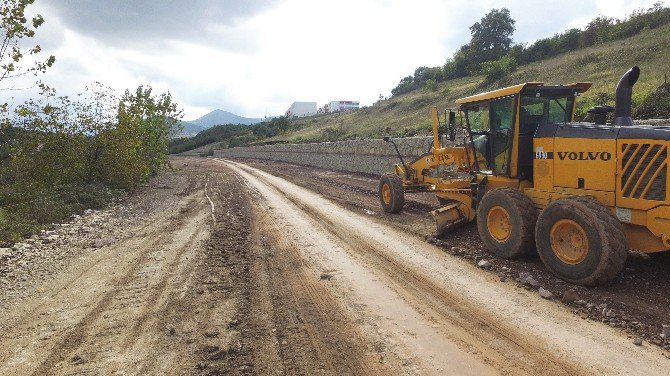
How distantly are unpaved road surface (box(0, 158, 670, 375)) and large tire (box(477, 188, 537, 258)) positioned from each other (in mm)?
628

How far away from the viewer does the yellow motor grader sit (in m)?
4.85

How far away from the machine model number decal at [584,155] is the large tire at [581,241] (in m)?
0.57

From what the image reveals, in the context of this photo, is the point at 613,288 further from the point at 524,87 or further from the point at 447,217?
the point at 524,87

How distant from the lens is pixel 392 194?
10.3m

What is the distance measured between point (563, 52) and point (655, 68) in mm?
17522

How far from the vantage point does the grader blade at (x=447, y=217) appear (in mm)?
7715

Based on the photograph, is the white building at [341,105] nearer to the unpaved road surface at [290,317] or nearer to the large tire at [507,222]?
the large tire at [507,222]

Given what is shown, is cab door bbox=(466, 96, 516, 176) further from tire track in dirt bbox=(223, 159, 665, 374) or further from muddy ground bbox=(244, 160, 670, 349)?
tire track in dirt bbox=(223, 159, 665, 374)

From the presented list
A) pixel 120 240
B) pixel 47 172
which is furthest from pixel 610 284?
pixel 47 172

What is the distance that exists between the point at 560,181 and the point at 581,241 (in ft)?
3.57

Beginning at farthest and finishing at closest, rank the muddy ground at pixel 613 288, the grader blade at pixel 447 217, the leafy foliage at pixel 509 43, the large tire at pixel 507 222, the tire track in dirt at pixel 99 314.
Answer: the leafy foliage at pixel 509 43 < the grader blade at pixel 447 217 < the large tire at pixel 507 222 < the muddy ground at pixel 613 288 < the tire track in dirt at pixel 99 314

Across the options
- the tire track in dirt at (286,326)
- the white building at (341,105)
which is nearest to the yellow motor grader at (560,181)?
the tire track in dirt at (286,326)

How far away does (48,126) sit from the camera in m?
12.6

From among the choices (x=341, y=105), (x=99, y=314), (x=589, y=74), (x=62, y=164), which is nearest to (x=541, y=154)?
(x=99, y=314)
